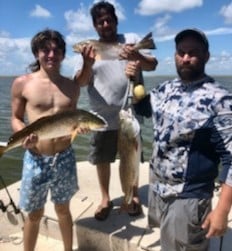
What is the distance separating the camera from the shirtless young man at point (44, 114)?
12.3 feet

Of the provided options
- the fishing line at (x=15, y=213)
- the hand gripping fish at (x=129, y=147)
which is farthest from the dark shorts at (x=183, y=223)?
the fishing line at (x=15, y=213)

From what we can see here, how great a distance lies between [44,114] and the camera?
151 inches

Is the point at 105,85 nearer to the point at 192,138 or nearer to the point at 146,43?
the point at 146,43

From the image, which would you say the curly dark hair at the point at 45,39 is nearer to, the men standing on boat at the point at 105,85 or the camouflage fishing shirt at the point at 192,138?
the men standing on boat at the point at 105,85

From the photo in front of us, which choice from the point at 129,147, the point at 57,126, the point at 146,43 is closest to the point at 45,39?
the point at 57,126

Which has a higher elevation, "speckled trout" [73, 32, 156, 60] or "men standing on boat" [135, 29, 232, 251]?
"speckled trout" [73, 32, 156, 60]

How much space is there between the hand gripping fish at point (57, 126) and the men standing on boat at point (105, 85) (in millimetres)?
619

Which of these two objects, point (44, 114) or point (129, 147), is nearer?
point (129, 147)

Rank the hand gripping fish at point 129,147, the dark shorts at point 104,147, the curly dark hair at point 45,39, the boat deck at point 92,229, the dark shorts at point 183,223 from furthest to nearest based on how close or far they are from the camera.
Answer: the dark shorts at point 104,147 → the boat deck at point 92,229 → the curly dark hair at point 45,39 → the hand gripping fish at point 129,147 → the dark shorts at point 183,223

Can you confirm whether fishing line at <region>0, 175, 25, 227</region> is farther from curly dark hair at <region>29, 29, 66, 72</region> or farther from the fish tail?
the fish tail

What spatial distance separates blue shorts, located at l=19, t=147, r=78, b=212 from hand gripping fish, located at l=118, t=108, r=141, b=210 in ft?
2.02

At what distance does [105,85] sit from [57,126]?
3.47 feet

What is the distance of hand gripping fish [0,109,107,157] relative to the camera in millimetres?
3508

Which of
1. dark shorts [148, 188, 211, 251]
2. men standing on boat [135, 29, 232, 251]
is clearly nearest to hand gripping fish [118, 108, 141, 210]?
men standing on boat [135, 29, 232, 251]
